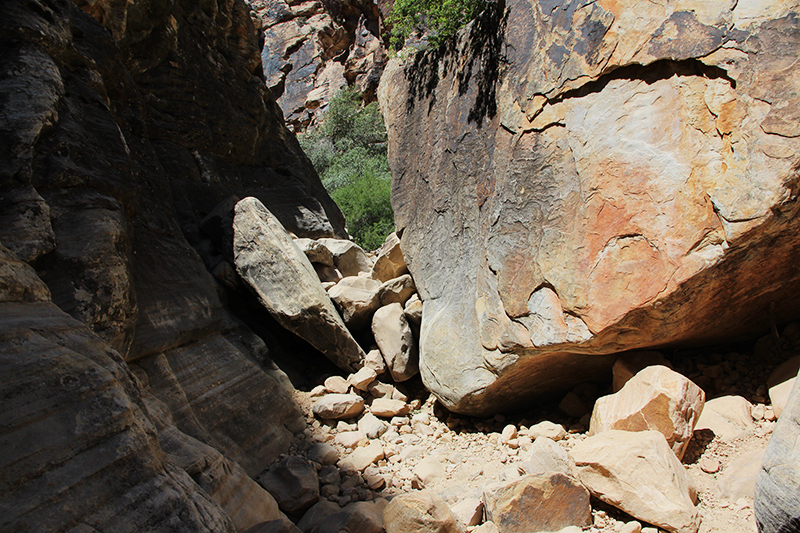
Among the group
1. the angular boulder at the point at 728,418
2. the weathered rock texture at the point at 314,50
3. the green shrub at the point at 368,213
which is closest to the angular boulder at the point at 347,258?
the green shrub at the point at 368,213

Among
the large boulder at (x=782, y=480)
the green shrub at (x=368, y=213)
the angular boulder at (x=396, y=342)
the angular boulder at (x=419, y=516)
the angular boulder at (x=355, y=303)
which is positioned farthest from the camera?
the green shrub at (x=368, y=213)

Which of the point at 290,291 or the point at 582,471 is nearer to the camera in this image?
the point at 582,471

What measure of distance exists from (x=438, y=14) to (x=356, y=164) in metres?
9.94

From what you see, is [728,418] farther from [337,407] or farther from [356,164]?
[356,164]

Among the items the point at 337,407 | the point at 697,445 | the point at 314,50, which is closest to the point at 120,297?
the point at 337,407

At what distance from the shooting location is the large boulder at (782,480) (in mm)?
1545

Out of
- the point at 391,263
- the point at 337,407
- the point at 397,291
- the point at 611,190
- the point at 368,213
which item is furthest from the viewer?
the point at 368,213

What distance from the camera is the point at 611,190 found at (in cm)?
241

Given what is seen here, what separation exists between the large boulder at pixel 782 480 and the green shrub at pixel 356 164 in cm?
753

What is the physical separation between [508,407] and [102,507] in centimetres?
281

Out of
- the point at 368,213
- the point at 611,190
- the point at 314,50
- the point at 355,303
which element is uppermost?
the point at 314,50

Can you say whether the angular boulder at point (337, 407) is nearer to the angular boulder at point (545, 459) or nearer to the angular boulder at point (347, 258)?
the angular boulder at point (545, 459)

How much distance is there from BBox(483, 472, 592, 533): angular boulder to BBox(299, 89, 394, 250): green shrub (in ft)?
23.0

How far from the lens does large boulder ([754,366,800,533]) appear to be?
154cm
